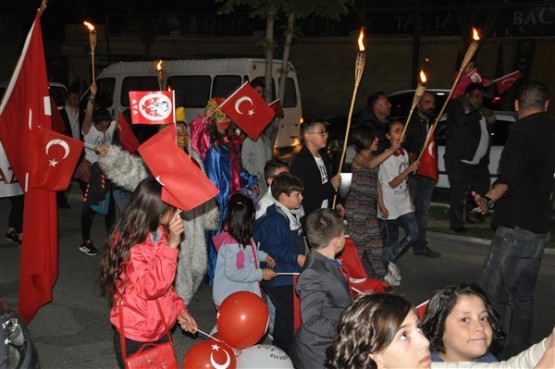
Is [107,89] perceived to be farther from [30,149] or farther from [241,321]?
[241,321]

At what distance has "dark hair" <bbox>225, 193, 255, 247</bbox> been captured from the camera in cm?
489

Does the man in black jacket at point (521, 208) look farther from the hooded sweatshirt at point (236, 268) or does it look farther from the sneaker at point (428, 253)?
the sneaker at point (428, 253)

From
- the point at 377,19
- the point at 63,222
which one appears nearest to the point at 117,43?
the point at 377,19

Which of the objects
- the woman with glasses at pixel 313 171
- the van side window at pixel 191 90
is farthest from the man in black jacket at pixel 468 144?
the van side window at pixel 191 90

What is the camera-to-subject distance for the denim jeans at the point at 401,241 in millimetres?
7141

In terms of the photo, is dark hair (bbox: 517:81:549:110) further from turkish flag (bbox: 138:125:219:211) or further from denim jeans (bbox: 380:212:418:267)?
denim jeans (bbox: 380:212:418:267)

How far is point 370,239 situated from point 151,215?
3.62 meters

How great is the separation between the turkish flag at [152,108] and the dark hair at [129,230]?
163 centimetres

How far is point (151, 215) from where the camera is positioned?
11.9ft

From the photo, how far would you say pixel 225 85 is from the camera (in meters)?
16.0

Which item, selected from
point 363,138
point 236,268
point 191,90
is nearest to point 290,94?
point 191,90

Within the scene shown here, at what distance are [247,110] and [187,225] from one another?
2.02 m

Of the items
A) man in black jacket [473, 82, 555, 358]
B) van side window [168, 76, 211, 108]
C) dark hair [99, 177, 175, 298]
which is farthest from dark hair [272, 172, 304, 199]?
van side window [168, 76, 211, 108]

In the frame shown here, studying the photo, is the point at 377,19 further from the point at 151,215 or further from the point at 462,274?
the point at 151,215
